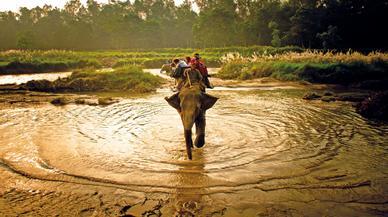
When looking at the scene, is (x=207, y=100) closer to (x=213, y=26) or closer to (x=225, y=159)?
(x=225, y=159)

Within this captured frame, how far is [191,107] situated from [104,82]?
1481 centimetres

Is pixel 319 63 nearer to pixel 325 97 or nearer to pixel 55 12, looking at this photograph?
pixel 325 97

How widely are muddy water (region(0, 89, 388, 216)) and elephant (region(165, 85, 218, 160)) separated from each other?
0.38 m

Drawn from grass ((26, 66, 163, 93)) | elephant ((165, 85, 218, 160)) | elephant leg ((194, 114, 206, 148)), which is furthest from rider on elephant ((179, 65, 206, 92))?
A: grass ((26, 66, 163, 93))

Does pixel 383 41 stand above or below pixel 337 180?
above

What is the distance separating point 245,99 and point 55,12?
278ft

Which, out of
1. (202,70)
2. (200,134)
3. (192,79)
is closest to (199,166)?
(200,134)

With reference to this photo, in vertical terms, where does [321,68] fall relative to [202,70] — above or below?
below

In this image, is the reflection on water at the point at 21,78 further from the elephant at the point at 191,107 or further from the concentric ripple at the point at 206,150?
the elephant at the point at 191,107

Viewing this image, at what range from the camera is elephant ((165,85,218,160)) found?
6055 millimetres

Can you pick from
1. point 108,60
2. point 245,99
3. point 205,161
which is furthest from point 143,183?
point 108,60

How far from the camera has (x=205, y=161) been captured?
6180 millimetres

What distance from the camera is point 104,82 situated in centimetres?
1980

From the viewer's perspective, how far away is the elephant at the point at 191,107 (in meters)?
6.05
